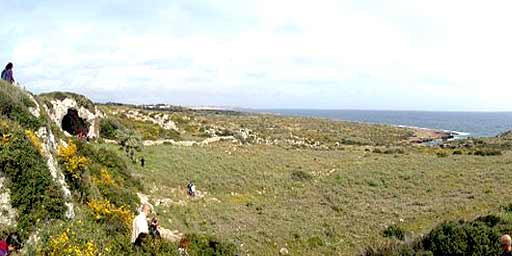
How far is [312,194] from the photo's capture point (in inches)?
1270

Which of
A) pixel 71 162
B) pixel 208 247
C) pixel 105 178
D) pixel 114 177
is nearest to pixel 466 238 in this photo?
pixel 208 247

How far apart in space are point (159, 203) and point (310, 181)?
15156 mm

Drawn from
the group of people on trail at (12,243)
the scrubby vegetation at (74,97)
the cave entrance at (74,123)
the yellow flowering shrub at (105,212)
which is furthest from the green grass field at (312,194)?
the group of people on trail at (12,243)

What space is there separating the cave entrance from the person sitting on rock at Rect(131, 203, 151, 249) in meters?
26.0

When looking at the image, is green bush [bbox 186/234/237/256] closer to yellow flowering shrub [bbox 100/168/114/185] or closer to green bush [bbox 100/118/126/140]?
yellow flowering shrub [bbox 100/168/114/185]

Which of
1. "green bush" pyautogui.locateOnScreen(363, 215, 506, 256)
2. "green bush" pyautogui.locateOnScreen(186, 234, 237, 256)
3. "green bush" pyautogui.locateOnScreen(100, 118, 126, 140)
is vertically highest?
"green bush" pyautogui.locateOnScreen(100, 118, 126, 140)

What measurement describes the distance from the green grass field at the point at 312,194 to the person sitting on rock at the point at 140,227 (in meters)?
7.71

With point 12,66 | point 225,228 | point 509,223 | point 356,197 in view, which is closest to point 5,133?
point 12,66

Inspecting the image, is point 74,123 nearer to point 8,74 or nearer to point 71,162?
point 8,74

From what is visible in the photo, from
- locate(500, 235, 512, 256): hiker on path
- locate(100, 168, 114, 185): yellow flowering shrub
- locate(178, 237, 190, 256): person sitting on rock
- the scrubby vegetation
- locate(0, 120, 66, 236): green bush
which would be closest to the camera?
locate(500, 235, 512, 256): hiker on path

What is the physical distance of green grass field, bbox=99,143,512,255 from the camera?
2244 cm

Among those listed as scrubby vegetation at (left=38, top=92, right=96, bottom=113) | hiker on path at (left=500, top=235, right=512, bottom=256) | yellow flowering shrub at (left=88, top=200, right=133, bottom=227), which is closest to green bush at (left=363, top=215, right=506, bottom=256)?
hiker on path at (left=500, top=235, right=512, bottom=256)

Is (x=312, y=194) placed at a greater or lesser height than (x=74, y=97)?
lesser

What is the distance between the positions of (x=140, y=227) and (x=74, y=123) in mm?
27888
